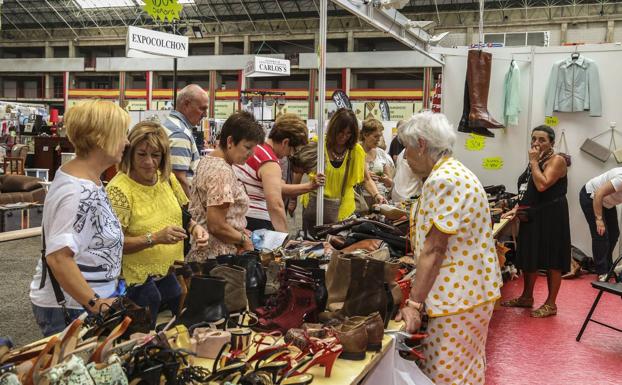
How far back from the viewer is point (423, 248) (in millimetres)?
2135

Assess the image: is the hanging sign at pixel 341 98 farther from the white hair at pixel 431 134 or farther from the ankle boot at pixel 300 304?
the ankle boot at pixel 300 304

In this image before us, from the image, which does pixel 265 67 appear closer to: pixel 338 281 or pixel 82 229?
pixel 338 281

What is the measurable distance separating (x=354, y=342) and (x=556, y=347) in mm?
3130

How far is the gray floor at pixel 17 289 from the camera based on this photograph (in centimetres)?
419

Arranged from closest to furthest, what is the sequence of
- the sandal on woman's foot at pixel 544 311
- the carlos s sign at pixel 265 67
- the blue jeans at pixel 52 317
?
1. the blue jeans at pixel 52 317
2. the sandal on woman's foot at pixel 544 311
3. the carlos s sign at pixel 265 67

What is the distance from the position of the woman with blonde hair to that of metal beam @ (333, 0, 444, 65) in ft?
7.46

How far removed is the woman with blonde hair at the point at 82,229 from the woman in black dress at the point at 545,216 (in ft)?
12.6

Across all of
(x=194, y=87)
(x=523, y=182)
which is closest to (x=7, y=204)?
(x=194, y=87)

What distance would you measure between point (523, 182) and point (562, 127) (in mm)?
1741

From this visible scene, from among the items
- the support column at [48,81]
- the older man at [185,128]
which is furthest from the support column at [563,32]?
A: the support column at [48,81]

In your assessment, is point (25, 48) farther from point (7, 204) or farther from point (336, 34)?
point (7, 204)

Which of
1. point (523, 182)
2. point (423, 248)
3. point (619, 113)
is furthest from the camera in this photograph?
point (619, 113)

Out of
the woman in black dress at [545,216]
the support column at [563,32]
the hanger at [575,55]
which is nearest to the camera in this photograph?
the woman in black dress at [545,216]

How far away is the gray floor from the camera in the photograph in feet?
13.7
